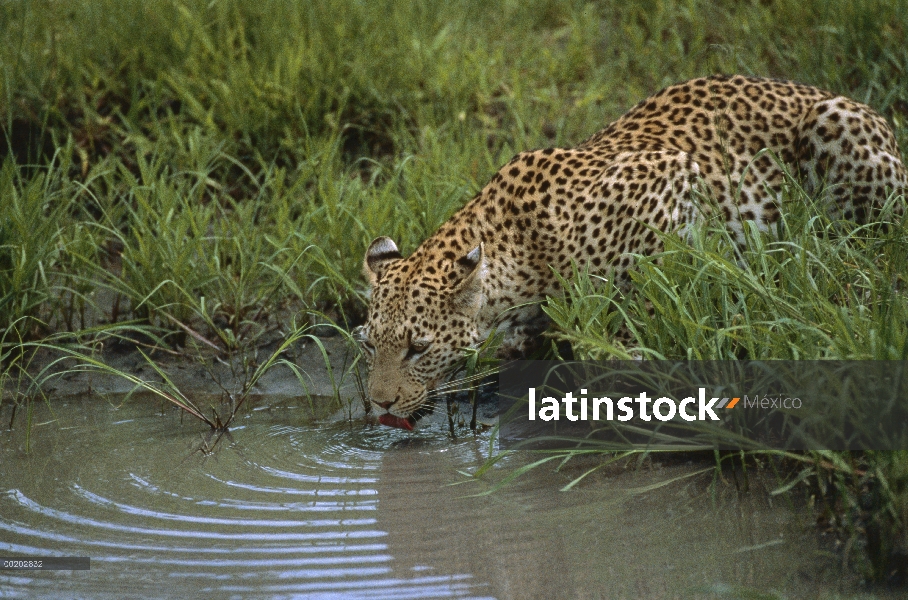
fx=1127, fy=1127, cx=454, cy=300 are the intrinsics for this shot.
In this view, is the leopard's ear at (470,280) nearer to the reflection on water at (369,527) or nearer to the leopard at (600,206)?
the leopard at (600,206)

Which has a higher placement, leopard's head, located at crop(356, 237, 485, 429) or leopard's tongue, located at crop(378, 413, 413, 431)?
leopard's head, located at crop(356, 237, 485, 429)

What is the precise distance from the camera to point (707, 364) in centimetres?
438

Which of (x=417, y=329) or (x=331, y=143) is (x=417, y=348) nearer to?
(x=417, y=329)

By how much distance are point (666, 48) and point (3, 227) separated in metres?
5.23

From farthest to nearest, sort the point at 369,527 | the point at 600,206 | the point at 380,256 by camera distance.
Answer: the point at 380,256 → the point at 600,206 → the point at 369,527

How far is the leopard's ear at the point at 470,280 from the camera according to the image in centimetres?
520

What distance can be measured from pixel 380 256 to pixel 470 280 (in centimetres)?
61

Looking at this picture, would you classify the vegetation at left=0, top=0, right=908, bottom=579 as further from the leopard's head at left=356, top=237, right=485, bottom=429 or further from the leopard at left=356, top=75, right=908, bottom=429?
the leopard's head at left=356, top=237, right=485, bottom=429

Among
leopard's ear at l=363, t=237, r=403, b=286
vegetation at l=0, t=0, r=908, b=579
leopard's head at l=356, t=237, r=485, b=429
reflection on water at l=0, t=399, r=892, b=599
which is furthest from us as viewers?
leopard's ear at l=363, t=237, r=403, b=286

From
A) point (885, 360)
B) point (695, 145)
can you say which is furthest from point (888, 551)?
point (695, 145)

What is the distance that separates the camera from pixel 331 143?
711 cm

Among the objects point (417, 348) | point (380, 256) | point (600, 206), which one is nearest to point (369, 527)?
point (417, 348)

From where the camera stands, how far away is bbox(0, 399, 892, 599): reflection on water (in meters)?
3.59

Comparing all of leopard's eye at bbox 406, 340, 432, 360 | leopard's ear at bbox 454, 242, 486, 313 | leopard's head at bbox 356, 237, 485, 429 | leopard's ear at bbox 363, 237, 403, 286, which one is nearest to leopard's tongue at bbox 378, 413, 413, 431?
leopard's head at bbox 356, 237, 485, 429
